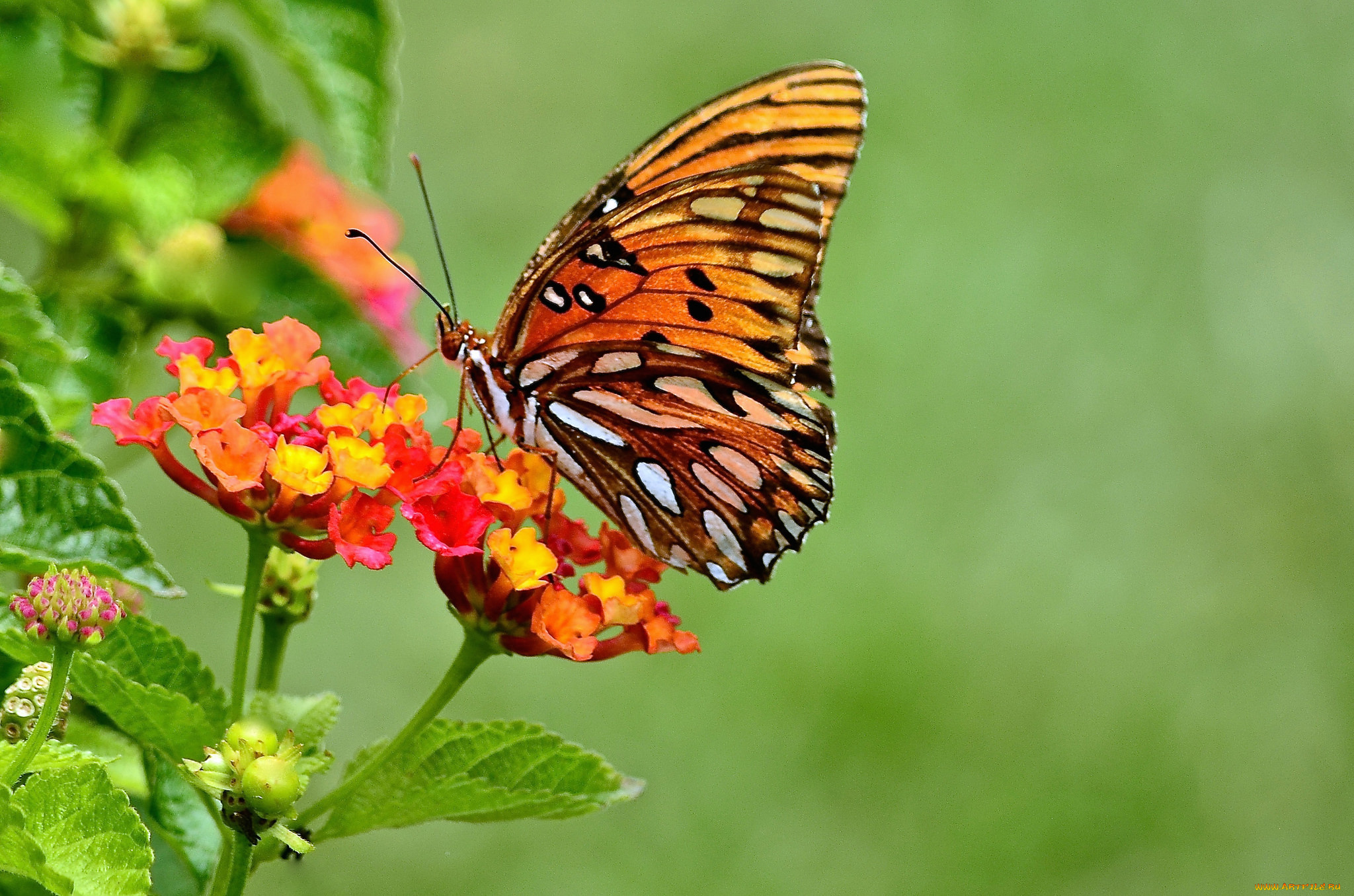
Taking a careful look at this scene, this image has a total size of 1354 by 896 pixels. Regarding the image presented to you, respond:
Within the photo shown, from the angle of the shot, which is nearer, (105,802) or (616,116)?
(105,802)

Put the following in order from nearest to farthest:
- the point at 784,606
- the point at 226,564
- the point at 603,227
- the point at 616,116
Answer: the point at 603,227 < the point at 226,564 < the point at 784,606 < the point at 616,116

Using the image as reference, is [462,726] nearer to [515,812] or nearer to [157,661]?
[515,812]

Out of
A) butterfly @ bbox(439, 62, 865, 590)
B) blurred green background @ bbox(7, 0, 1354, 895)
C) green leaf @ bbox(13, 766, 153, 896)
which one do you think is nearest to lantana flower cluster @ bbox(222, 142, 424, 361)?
butterfly @ bbox(439, 62, 865, 590)

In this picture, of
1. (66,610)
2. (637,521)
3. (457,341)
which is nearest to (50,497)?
(66,610)

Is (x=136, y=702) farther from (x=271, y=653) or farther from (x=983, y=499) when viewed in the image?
(x=983, y=499)

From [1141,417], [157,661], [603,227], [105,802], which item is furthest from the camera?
[1141,417]

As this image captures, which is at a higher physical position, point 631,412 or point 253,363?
point 631,412

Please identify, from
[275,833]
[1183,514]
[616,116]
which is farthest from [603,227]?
[616,116]
